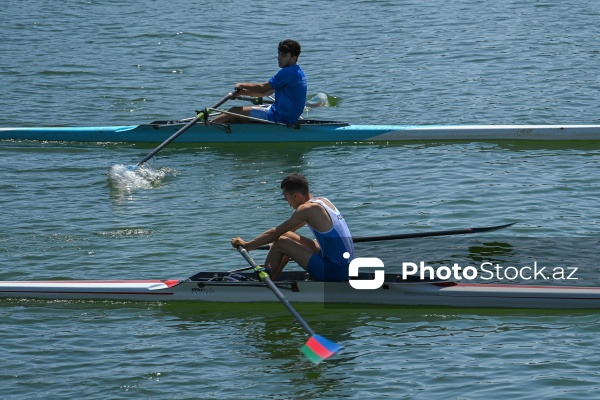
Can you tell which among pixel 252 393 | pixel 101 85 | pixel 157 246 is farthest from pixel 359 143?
pixel 252 393

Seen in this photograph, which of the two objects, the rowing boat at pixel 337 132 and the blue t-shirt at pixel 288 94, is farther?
the rowing boat at pixel 337 132

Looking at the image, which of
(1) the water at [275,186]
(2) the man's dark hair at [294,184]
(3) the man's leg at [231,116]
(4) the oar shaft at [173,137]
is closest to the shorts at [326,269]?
(1) the water at [275,186]

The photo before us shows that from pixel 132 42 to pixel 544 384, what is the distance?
1585cm

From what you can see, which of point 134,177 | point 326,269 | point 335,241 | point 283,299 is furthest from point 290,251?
point 134,177

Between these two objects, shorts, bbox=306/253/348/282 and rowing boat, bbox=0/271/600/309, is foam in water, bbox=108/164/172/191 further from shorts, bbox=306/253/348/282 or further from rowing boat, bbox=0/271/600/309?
shorts, bbox=306/253/348/282

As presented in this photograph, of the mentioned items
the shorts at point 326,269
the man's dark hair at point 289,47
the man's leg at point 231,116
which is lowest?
the shorts at point 326,269

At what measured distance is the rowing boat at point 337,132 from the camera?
1512 cm

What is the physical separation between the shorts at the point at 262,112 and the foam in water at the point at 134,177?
1.67 metres

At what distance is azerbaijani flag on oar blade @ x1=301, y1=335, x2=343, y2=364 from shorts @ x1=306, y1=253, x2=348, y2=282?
0.98m

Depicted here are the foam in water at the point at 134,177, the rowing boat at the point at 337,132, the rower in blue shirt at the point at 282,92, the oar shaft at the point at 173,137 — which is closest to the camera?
the foam in water at the point at 134,177

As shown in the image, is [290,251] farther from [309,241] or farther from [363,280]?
[363,280]

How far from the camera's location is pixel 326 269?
968cm

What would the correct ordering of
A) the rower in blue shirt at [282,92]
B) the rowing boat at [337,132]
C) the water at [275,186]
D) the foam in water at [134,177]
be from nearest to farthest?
the water at [275,186] < the foam in water at [134,177] < the rower in blue shirt at [282,92] < the rowing boat at [337,132]

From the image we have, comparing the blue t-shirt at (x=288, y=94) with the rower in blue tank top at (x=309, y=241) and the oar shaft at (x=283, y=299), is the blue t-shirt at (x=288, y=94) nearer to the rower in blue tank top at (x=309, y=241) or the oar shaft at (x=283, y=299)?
the rower in blue tank top at (x=309, y=241)
